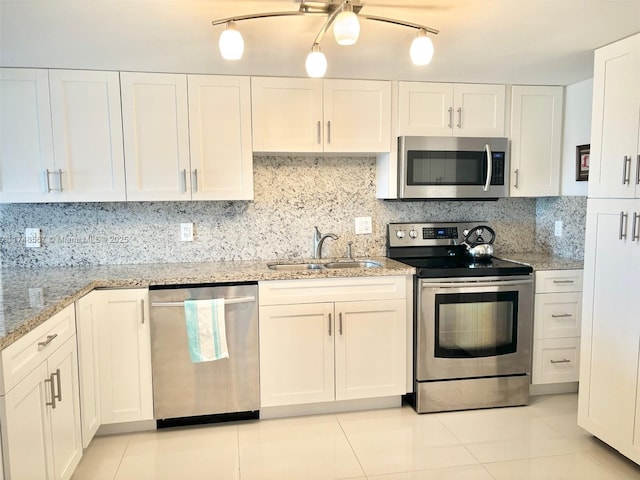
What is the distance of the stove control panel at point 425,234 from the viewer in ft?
10.9

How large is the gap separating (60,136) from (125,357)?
4.43ft

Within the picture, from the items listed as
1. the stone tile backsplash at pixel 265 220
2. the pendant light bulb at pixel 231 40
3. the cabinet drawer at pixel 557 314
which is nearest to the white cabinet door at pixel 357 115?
the stone tile backsplash at pixel 265 220

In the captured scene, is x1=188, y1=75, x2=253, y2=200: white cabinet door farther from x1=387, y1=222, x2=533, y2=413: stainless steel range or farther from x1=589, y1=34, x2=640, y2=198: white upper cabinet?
x1=589, y1=34, x2=640, y2=198: white upper cabinet

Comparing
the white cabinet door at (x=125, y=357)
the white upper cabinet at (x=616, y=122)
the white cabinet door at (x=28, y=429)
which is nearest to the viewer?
the white cabinet door at (x=28, y=429)

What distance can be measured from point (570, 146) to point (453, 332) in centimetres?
158

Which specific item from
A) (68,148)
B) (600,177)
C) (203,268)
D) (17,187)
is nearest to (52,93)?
(68,148)

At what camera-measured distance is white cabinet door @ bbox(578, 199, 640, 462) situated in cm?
216

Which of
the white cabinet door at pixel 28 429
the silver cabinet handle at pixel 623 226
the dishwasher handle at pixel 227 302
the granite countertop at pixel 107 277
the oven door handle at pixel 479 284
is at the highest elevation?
the silver cabinet handle at pixel 623 226

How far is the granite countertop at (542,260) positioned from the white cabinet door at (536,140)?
18.1 inches

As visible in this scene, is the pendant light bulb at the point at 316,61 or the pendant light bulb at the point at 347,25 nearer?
the pendant light bulb at the point at 347,25

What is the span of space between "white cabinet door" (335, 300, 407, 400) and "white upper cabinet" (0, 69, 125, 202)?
164 cm

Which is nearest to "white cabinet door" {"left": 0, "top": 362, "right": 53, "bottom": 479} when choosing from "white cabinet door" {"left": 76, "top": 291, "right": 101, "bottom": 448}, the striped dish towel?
"white cabinet door" {"left": 76, "top": 291, "right": 101, "bottom": 448}

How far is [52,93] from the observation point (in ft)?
8.59

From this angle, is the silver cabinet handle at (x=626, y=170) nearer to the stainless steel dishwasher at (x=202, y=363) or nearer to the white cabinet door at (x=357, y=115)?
the white cabinet door at (x=357, y=115)
